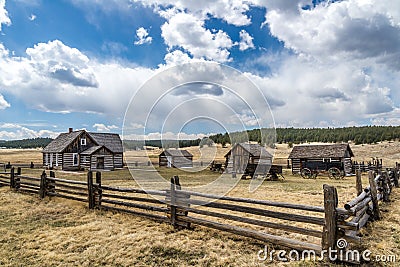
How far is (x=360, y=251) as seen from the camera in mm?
5602

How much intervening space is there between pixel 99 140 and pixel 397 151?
209ft

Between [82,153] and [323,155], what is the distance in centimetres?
3032

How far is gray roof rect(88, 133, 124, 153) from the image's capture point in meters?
40.0

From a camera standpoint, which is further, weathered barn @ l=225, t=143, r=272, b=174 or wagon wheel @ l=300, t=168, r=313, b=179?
weathered barn @ l=225, t=143, r=272, b=174

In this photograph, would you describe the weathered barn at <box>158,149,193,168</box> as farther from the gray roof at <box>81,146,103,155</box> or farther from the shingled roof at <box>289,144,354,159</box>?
the shingled roof at <box>289,144,354,159</box>

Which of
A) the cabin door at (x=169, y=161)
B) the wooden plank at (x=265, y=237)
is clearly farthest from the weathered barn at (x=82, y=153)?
the wooden plank at (x=265, y=237)

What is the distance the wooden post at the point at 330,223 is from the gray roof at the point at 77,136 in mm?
36055

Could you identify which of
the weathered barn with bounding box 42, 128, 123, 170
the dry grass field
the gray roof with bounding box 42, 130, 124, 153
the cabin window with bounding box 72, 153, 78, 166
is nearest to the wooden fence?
the dry grass field

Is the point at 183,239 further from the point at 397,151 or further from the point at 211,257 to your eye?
the point at 397,151

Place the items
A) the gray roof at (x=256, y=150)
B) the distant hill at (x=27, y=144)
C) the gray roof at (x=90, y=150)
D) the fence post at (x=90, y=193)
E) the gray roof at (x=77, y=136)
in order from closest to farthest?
the fence post at (x=90, y=193)
the gray roof at (x=256, y=150)
the gray roof at (x=90, y=150)
the gray roof at (x=77, y=136)
the distant hill at (x=27, y=144)

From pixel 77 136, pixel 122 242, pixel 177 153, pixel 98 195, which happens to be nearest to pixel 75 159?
pixel 77 136

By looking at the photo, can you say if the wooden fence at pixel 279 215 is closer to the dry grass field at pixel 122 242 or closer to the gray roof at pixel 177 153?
the dry grass field at pixel 122 242

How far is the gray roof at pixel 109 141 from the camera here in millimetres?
40044

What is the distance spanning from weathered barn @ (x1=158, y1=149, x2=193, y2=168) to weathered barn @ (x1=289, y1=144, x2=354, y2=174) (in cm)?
1501
